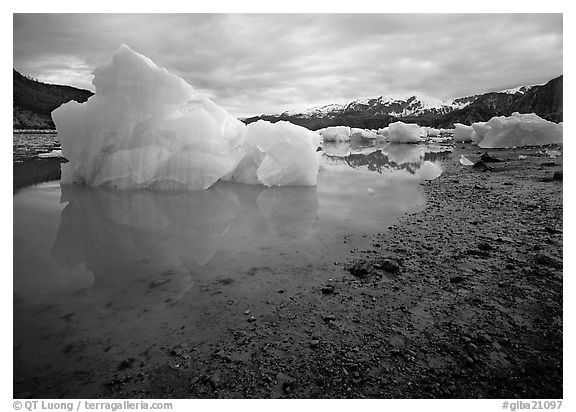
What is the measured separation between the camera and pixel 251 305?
271 cm

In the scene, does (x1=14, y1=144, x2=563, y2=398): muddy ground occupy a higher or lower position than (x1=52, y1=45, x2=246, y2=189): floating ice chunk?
lower

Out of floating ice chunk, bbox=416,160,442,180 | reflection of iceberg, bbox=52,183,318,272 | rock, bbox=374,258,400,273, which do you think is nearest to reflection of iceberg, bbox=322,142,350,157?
floating ice chunk, bbox=416,160,442,180

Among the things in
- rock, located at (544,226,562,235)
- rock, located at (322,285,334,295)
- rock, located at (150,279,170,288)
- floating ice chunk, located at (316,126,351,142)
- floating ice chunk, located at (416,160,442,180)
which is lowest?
rock, located at (150,279,170,288)

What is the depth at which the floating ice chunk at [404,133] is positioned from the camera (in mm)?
32906

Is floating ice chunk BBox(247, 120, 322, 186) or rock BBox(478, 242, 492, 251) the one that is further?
floating ice chunk BBox(247, 120, 322, 186)

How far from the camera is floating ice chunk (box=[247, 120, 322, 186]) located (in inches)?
328

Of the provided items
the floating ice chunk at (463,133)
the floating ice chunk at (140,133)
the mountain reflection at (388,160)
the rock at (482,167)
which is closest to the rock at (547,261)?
the floating ice chunk at (140,133)

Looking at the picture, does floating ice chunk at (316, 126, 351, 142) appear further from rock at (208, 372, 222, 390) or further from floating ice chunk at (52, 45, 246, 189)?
rock at (208, 372, 222, 390)

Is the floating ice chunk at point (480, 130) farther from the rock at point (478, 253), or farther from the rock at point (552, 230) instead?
the rock at point (478, 253)

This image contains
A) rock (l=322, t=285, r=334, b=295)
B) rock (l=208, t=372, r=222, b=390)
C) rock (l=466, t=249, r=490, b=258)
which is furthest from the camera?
rock (l=466, t=249, r=490, b=258)

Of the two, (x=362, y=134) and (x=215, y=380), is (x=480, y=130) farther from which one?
(x=215, y=380)

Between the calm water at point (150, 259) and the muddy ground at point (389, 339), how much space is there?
0.17m

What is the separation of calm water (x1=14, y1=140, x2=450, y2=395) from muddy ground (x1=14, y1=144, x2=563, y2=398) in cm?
17

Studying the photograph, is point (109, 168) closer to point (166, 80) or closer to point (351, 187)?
point (166, 80)
